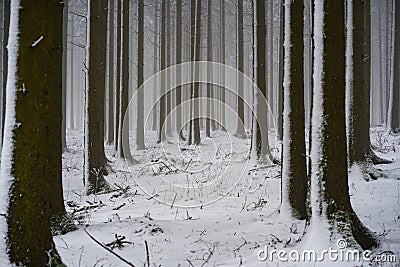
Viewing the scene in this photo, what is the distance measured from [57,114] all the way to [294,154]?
4363 mm

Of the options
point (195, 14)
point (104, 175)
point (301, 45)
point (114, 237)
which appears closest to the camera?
point (114, 237)

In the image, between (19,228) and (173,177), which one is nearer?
(19,228)

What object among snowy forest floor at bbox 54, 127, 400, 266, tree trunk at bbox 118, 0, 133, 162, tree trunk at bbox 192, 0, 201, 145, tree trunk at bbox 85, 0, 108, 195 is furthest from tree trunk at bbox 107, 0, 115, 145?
tree trunk at bbox 85, 0, 108, 195

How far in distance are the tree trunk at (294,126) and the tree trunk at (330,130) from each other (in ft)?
5.76

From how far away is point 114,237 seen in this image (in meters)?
6.39

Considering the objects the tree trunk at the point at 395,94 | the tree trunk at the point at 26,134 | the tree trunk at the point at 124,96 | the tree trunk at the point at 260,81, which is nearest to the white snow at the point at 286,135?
the tree trunk at the point at 26,134

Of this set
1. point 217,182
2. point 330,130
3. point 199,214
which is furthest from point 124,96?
point 330,130

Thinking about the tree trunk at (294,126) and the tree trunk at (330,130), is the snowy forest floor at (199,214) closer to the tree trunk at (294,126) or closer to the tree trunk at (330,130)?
the tree trunk at (294,126)

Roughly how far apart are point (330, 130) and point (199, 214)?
3.85 metres

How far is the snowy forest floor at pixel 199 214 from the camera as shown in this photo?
5.60 m

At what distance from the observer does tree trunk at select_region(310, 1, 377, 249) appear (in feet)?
17.4

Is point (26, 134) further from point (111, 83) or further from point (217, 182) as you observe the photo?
point (111, 83)

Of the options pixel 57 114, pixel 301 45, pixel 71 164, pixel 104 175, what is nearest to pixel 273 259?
pixel 301 45

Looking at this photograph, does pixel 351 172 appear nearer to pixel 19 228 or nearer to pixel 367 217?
pixel 367 217
